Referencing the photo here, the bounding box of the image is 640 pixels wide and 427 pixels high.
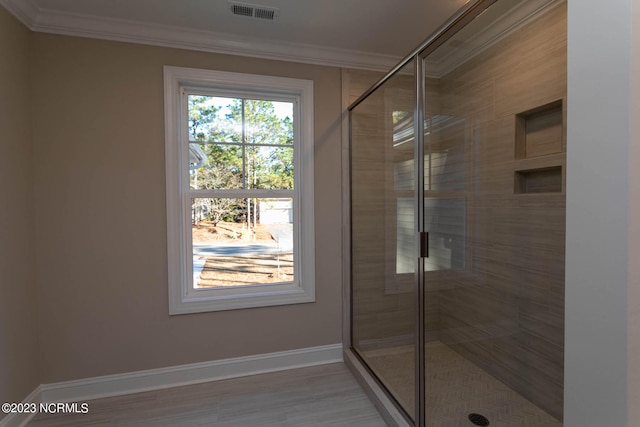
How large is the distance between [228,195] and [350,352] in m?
1.54

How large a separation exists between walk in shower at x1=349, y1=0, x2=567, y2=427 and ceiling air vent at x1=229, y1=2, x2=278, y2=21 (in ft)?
2.61

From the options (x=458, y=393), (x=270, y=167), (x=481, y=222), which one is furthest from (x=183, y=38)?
(x=458, y=393)

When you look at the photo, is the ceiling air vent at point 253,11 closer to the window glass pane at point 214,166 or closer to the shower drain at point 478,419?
the window glass pane at point 214,166

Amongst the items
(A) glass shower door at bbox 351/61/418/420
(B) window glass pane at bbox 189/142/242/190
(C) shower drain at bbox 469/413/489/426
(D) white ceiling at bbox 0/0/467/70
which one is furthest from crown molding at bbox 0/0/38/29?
(C) shower drain at bbox 469/413/489/426

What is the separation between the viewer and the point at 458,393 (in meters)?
1.76

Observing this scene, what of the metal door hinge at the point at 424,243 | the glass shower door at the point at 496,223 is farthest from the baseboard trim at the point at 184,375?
the metal door hinge at the point at 424,243

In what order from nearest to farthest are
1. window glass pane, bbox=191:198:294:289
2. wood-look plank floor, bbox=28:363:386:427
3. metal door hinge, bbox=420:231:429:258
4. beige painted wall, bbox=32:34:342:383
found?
metal door hinge, bbox=420:231:429:258
wood-look plank floor, bbox=28:363:386:427
beige painted wall, bbox=32:34:342:383
window glass pane, bbox=191:198:294:289

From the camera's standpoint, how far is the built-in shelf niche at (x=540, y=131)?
59.4 inches

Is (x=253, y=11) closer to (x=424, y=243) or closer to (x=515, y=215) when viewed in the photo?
(x=424, y=243)

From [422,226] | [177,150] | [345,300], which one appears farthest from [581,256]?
[177,150]

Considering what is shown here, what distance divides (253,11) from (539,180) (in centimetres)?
191

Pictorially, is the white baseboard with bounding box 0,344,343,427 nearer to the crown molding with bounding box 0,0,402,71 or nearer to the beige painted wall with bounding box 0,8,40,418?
the beige painted wall with bounding box 0,8,40,418

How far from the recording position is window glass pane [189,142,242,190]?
2191 mm

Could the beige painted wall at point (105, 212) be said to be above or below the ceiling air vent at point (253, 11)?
below
